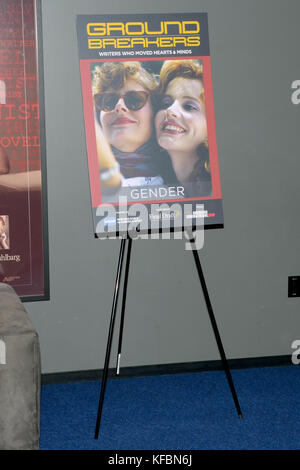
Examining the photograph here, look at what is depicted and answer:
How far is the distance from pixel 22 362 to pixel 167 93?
161 cm

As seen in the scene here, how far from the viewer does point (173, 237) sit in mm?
3465

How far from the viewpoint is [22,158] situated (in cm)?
323

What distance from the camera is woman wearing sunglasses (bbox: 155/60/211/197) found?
300 centimetres

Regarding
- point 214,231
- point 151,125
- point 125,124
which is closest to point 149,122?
point 151,125

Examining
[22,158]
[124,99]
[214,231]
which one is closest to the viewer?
[124,99]

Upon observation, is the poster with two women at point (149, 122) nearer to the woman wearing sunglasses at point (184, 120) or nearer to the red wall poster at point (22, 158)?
the woman wearing sunglasses at point (184, 120)

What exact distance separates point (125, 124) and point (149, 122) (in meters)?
0.12

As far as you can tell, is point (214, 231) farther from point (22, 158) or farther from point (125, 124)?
point (22, 158)

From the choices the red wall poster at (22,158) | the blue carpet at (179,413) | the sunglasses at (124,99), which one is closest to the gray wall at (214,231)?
the red wall poster at (22,158)

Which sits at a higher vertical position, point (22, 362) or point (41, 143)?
point (41, 143)

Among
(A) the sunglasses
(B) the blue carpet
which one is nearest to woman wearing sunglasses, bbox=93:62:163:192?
(A) the sunglasses

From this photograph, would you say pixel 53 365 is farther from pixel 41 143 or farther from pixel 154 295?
pixel 41 143
